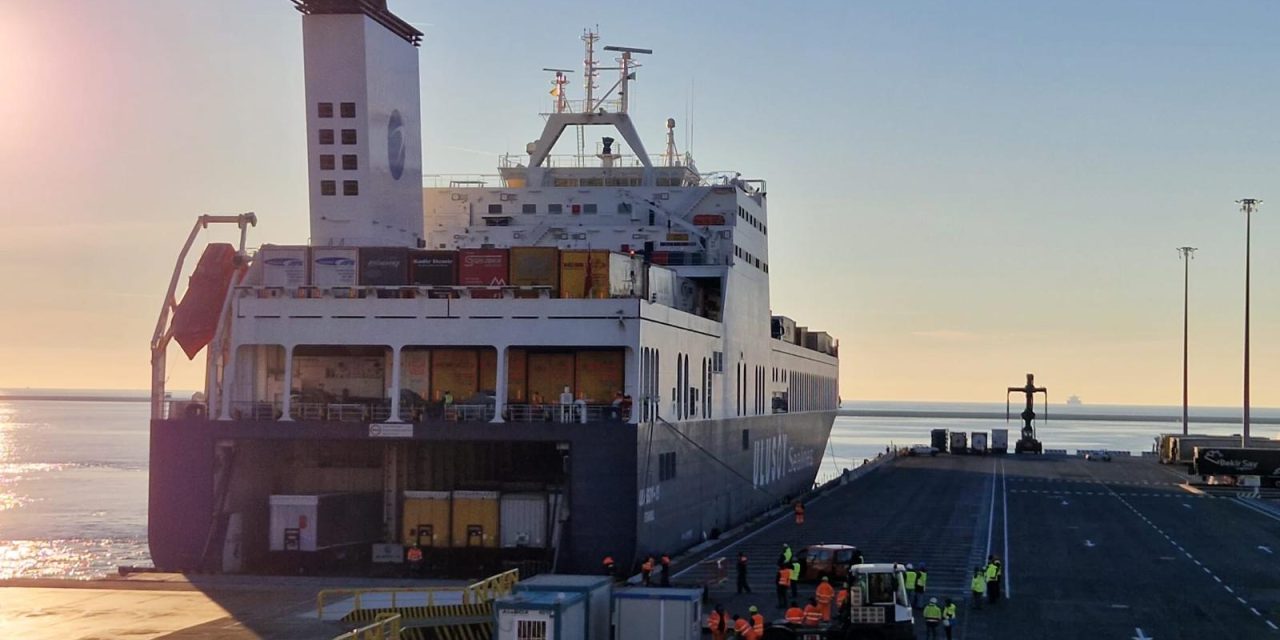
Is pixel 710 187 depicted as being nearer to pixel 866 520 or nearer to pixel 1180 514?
pixel 866 520

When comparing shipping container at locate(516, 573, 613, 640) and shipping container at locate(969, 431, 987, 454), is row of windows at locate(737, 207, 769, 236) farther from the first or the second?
shipping container at locate(969, 431, 987, 454)

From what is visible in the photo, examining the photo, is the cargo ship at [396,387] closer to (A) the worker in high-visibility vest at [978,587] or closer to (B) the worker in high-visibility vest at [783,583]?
(B) the worker in high-visibility vest at [783,583]

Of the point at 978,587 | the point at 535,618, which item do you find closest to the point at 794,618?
the point at 535,618

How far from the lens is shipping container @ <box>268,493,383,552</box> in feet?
132

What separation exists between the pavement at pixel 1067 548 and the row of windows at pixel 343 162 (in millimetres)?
16566

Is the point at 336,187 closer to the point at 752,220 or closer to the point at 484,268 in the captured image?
the point at 484,268

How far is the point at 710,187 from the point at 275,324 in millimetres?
25108

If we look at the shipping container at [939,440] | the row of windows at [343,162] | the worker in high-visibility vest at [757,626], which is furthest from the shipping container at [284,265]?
the shipping container at [939,440]

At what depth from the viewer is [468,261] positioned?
42.5 meters

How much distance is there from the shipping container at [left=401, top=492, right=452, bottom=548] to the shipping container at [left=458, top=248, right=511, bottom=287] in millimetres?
6133

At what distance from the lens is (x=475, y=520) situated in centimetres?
4047

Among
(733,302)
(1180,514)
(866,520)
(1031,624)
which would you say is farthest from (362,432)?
(1180,514)

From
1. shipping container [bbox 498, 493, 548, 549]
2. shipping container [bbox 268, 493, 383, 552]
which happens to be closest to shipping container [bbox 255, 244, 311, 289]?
shipping container [bbox 268, 493, 383, 552]

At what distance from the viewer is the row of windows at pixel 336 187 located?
46.6m
